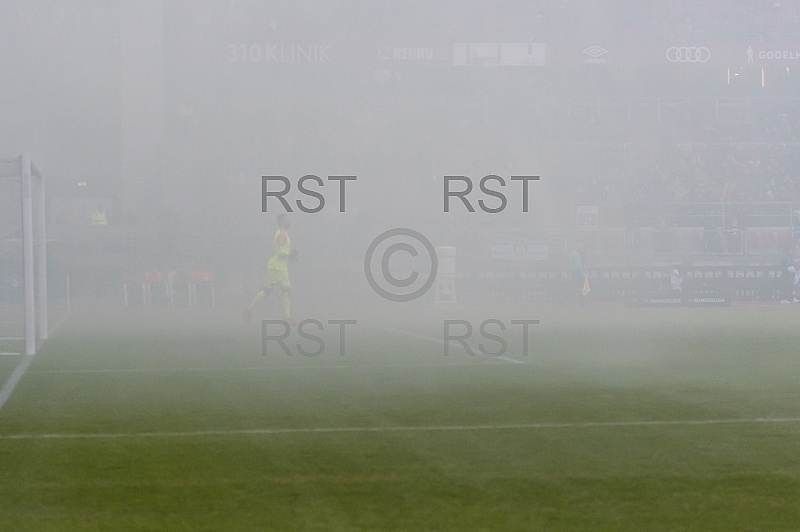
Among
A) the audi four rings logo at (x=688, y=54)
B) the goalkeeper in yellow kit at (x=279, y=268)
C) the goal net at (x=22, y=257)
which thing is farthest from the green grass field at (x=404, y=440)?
the audi four rings logo at (x=688, y=54)

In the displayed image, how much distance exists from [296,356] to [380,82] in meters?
8.33

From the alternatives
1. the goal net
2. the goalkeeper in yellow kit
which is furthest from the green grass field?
the goalkeeper in yellow kit

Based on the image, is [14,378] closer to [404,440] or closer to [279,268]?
[404,440]

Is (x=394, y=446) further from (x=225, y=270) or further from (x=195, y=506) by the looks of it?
(x=225, y=270)

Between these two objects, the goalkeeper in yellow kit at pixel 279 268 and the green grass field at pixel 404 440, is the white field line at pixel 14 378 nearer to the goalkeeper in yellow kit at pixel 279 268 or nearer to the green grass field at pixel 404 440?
the green grass field at pixel 404 440

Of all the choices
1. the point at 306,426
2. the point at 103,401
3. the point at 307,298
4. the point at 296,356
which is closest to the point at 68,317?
the point at 307,298

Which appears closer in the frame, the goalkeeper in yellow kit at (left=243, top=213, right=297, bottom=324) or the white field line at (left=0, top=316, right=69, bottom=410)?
the white field line at (left=0, top=316, right=69, bottom=410)

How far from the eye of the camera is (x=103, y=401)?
5.76 metres

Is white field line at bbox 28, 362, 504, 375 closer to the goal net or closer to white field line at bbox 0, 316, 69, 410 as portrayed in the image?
white field line at bbox 0, 316, 69, 410

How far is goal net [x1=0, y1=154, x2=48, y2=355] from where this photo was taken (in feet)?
28.7

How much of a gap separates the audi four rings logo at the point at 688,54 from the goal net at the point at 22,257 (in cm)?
943

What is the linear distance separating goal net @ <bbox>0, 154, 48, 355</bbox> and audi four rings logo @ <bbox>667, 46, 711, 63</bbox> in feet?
30.9

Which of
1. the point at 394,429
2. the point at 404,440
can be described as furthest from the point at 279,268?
the point at 404,440

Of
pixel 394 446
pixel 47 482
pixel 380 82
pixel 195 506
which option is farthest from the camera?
pixel 380 82
